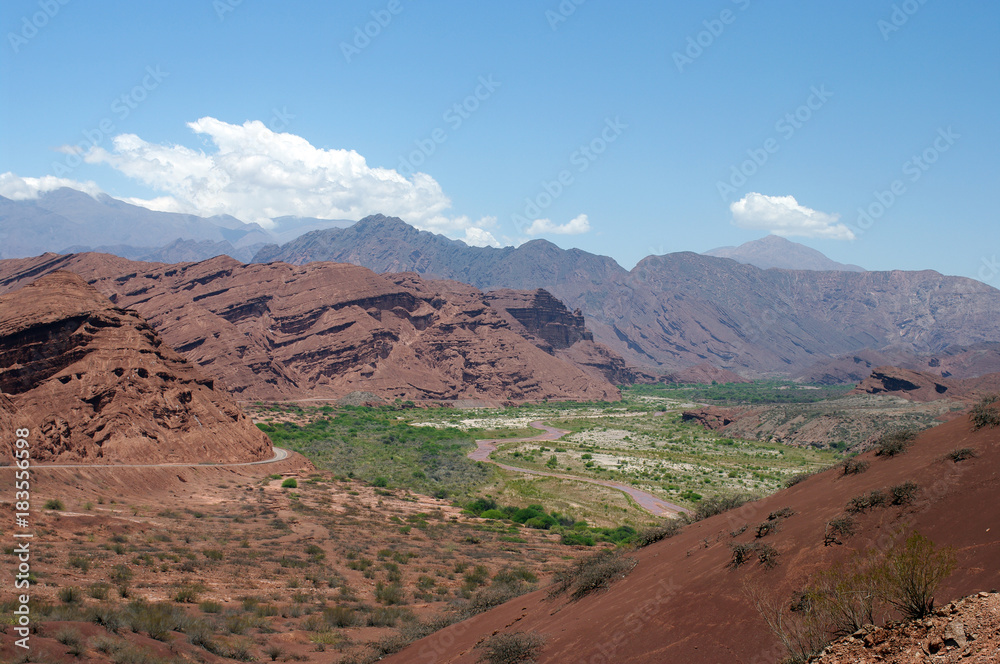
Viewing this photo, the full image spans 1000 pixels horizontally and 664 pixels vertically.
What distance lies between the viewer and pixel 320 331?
Result: 130125mm

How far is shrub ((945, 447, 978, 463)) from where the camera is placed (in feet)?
34.3

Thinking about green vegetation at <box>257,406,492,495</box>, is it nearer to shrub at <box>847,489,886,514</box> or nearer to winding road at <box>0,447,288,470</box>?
winding road at <box>0,447,288,470</box>

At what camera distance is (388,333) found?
5344 inches

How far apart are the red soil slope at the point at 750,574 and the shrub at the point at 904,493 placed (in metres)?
0.17

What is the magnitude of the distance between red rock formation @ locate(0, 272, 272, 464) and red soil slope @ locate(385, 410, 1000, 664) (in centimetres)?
3558

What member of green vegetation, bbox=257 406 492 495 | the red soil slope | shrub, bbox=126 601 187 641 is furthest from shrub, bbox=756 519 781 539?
green vegetation, bbox=257 406 492 495

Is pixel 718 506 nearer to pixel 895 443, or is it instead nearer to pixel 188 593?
pixel 895 443

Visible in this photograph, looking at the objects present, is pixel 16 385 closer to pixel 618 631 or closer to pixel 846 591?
pixel 618 631

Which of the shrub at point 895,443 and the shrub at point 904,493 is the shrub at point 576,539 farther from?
the shrub at point 904,493

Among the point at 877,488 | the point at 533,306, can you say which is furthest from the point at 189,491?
the point at 533,306

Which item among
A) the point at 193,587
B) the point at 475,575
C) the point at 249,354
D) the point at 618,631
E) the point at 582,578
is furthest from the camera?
the point at 249,354

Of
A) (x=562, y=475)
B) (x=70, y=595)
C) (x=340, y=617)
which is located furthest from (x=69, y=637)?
(x=562, y=475)

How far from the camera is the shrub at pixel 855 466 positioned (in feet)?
45.3

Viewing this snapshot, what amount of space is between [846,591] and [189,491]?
40.5 metres
